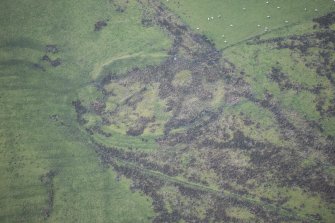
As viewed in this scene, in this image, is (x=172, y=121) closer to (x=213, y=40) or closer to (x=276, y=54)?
(x=213, y=40)

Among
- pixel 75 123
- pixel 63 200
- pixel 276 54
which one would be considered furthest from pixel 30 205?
pixel 276 54

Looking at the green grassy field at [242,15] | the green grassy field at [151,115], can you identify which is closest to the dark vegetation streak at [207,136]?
the green grassy field at [151,115]

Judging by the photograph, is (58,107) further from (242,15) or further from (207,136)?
(242,15)

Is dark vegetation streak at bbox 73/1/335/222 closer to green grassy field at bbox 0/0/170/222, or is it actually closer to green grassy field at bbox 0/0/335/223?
green grassy field at bbox 0/0/335/223

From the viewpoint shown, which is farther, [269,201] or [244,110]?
[244,110]

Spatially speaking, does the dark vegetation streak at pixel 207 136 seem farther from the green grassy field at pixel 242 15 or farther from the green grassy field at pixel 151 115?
the green grassy field at pixel 242 15

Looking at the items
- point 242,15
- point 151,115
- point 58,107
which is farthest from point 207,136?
point 58,107

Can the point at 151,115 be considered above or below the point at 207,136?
above

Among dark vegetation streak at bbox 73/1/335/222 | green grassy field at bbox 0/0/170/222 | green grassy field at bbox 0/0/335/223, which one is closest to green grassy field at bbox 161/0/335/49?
green grassy field at bbox 0/0/335/223
